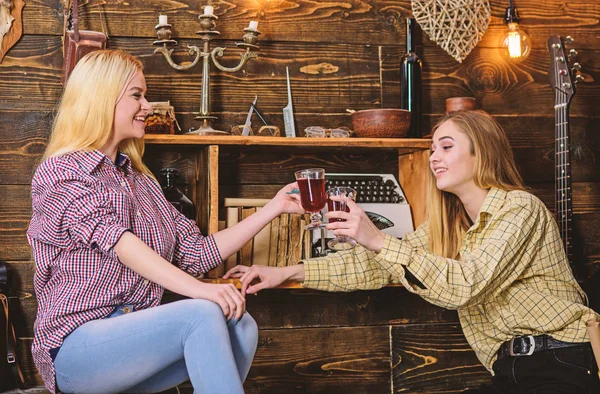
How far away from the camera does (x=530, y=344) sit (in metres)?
2.43

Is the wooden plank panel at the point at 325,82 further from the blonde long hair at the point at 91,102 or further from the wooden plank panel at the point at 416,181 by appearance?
the blonde long hair at the point at 91,102

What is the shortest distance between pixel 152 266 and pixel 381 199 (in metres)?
1.27

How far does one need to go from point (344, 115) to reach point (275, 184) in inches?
16.0

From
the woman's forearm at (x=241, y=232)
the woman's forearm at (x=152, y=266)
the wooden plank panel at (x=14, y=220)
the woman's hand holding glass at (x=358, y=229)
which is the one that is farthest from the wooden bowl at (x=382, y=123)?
the wooden plank panel at (x=14, y=220)

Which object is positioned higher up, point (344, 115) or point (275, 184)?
point (344, 115)

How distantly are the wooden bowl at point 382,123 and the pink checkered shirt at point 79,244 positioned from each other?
1.01 meters

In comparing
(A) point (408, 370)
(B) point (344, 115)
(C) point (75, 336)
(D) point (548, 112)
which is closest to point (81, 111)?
(C) point (75, 336)

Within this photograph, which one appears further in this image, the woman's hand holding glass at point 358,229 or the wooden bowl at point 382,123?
the wooden bowl at point 382,123

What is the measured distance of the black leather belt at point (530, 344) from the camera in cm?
240

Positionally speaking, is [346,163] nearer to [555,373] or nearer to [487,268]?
[487,268]

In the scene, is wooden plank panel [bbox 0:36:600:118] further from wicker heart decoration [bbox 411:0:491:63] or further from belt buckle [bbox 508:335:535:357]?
belt buckle [bbox 508:335:535:357]

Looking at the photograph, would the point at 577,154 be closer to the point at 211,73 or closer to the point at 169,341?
the point at 211,73

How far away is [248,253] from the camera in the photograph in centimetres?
293

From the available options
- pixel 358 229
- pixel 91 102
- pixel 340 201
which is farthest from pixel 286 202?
pixel 91 102
